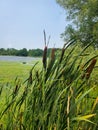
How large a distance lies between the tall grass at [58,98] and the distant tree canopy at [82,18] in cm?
1307

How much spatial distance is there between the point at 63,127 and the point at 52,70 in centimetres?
30

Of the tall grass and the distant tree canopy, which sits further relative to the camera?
the distant tree canopy

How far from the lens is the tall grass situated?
1.68 m

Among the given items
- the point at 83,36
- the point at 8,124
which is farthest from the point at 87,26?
the point at 8,124

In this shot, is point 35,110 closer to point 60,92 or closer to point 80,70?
point 60,92

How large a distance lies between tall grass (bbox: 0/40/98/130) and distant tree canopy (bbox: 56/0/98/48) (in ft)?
42.9

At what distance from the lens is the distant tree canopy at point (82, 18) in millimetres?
15250

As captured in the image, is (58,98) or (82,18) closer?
(58,98)

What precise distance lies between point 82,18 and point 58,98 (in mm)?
14029

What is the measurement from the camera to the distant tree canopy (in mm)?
15250

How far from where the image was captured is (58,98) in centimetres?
162

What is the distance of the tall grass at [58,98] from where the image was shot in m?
1.68

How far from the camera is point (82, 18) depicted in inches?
606

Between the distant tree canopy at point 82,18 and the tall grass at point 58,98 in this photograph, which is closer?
the tall grass at point 58,98
